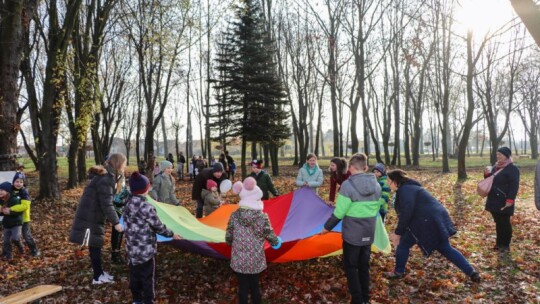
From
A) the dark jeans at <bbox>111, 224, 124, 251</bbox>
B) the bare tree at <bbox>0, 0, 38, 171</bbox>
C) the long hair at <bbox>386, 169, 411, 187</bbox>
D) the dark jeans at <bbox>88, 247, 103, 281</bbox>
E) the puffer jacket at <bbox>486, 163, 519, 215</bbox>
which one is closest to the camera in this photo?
the long hair at <bbox>386, 169, 411, 187</bbox>

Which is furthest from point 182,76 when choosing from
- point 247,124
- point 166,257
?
point 166,257

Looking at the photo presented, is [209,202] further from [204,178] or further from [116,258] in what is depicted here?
[116,258]

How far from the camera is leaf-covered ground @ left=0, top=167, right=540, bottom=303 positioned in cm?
536

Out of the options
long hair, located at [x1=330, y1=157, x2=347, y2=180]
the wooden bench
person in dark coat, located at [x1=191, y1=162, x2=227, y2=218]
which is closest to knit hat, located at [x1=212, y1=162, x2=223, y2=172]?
person in dark coat, located at [x1=191, y1=162, x2=227, y2=218]

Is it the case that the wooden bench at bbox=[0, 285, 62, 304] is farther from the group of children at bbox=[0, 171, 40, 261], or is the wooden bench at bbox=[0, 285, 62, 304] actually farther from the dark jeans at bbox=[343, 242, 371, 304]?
the dark jeans at bbox=[343, 242, 371, 304]

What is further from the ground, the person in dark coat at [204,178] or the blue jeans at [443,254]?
the person in dark coat at [204,178]

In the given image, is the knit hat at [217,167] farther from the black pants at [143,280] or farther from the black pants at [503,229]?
the black pants at [503,229]

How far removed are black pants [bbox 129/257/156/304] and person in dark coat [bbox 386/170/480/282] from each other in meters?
3.40

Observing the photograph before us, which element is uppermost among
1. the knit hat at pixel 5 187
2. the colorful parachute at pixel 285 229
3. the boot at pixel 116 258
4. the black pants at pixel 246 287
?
the knit hat at pixel 5 187

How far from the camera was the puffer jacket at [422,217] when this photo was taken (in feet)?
17.6

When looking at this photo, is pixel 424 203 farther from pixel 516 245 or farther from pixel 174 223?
pixel 174 223

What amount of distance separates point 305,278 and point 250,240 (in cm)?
183

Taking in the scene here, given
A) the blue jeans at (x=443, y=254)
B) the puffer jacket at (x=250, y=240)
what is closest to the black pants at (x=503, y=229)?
the blue jeans at (x=443, y=254)

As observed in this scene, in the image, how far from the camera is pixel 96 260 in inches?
231
